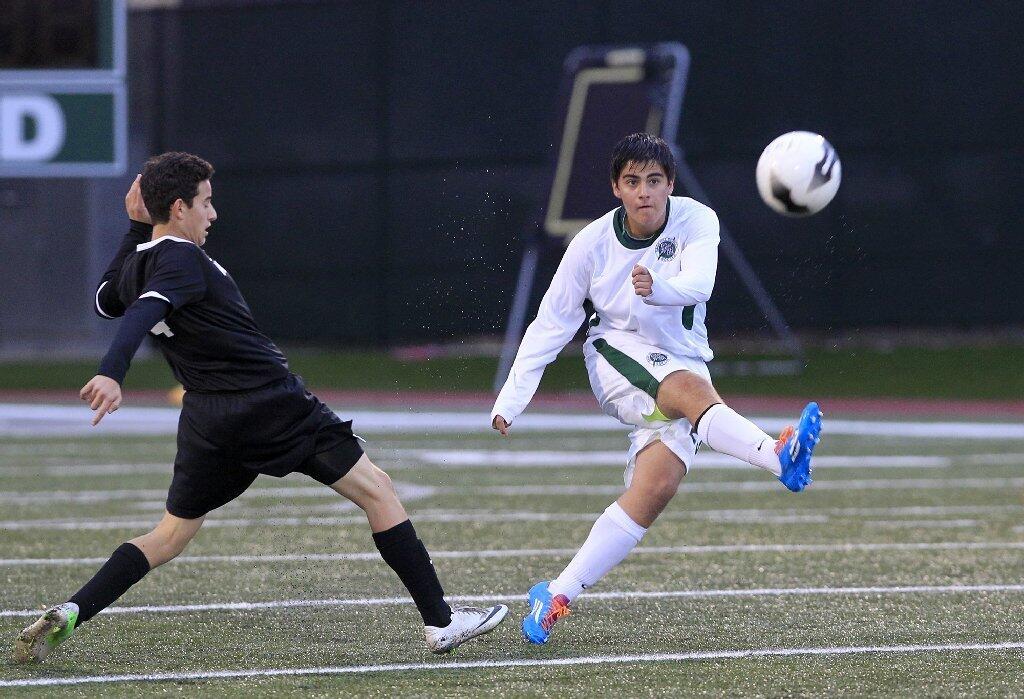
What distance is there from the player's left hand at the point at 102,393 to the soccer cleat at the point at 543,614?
4.91 feet

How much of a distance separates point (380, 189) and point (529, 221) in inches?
106

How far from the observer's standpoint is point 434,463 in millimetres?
11211

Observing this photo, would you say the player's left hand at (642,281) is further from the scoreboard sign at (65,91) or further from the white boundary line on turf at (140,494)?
the scoreboard sign at (65,91)

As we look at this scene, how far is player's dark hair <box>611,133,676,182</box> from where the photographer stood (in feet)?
16.4

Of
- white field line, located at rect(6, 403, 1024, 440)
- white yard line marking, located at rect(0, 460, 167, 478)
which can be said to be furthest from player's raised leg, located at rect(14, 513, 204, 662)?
white field line, located at rect(6, 403, 1024, 440)

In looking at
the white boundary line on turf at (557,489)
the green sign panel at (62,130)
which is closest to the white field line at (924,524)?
the white boundary line on turf at (557,489)

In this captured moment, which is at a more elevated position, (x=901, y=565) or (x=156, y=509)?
(x=901, y=565)

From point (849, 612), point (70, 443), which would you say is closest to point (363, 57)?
point (70, 443)

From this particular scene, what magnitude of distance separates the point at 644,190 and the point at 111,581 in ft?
6.79

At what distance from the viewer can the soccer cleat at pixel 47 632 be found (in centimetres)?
462

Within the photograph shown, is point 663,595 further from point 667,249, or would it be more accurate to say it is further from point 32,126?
point 32,126

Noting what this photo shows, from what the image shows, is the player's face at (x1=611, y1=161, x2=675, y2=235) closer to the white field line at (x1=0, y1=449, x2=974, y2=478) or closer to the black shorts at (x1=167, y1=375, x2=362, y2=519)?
the black shorts at (x1=167, y1=375, x2=362, y2=519)

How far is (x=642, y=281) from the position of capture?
4.75 m

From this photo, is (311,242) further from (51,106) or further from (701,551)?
(701,551)
